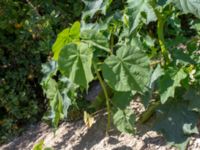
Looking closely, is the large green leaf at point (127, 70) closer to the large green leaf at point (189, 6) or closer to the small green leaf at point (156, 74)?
the small green leaf at point (156, 74)

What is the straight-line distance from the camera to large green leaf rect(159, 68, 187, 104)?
2283 millimetres

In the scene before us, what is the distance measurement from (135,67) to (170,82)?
0.21 metres

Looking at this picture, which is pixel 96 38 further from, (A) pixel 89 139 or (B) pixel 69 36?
(A) pixel 89 139

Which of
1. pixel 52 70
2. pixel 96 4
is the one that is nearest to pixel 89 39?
pixel 96 4

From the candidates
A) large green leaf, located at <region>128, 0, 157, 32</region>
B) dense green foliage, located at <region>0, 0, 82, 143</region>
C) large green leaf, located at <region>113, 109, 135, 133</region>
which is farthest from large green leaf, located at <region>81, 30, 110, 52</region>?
dense green foliage, located at <region>0, 0, 82, 143</region>

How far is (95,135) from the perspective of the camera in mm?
2775

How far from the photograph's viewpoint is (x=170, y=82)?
231cm

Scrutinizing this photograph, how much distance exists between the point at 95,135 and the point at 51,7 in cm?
127

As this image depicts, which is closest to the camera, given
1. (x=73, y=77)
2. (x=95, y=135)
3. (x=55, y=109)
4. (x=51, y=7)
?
(x=73, y=77)

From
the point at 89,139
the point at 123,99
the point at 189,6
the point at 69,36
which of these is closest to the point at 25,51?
the point at 89,139

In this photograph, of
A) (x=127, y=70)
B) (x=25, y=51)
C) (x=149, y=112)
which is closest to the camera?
(x=127, y=70)

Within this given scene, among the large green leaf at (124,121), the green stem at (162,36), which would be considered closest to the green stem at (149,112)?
the large green leaf at (124,121)

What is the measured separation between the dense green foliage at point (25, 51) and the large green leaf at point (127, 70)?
110 centimetres

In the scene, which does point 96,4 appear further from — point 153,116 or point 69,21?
point 69,21
